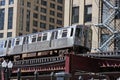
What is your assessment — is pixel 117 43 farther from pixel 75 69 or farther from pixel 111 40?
pixel 75 69

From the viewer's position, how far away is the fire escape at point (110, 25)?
4766 centimetres

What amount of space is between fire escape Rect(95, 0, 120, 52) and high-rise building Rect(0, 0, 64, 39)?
55885mm

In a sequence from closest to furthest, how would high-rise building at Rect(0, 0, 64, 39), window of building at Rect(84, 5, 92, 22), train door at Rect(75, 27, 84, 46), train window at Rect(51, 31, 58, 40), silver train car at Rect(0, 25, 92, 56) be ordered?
train door at Rect(75, 27, 84, 46) < silver train car at Rect(0, 25, 92, 56) < train window at Rect(51, 31, 58, 40) < window of building at Rect(84, 5, 92, 22) < high-rise building at Rect(0, 0, 64, 39)

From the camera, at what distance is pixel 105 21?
160ft

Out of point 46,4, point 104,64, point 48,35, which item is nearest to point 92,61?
point 104,64

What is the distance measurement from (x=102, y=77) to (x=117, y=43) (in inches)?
350

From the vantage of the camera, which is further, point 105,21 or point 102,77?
point 105,21

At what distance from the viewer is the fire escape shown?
156 feet

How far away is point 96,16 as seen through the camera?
5025cm

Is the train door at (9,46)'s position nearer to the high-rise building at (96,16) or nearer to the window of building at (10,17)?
the high-rise building at (96,16)

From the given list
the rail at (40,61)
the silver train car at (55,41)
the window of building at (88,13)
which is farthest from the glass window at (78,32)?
the window of building at (88,13)

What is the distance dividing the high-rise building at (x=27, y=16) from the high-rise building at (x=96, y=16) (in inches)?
2004

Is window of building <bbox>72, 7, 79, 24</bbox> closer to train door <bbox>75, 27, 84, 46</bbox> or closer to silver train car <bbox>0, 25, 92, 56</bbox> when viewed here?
silver train car <bbox>0, 25, 92, 56</bbox>

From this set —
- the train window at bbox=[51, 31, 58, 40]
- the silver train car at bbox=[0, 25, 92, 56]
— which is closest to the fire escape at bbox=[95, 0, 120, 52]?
the silver train car at bbox=[0, 25, 92, 56]
